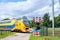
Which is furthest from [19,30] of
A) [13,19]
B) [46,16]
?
[46,16]

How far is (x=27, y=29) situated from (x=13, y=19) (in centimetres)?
519

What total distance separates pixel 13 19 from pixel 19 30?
13.8 feet

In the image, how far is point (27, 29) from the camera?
51.4 metres

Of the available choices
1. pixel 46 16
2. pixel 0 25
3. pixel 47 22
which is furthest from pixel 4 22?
pixel 46 16

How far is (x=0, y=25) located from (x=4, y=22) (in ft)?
5.23

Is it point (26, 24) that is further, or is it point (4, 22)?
point (4, 22)

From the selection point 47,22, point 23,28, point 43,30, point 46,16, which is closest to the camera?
point 43,30

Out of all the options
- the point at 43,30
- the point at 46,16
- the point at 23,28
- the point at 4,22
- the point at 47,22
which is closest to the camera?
the point at 43,30

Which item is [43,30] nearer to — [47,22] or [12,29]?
[12,29]

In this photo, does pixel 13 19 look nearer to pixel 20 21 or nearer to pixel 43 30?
pixel 20 21

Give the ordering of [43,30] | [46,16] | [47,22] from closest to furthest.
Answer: [43,30]
[47,22]
[46,16]

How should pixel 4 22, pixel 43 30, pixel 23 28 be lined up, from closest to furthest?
pixel 43 30 < pixel 23 28 < pixel 4 22

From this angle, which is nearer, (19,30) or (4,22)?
(19,30)

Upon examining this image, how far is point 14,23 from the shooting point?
2046 inches
